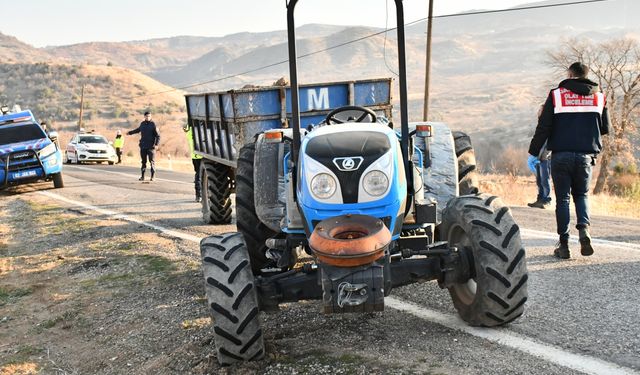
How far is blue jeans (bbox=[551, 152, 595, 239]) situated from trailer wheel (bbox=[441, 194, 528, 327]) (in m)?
2.65

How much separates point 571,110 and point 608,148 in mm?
24151

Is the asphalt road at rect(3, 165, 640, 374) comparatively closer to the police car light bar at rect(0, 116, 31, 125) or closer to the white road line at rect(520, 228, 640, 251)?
the white road line at rect(520, 228, 640, 251)

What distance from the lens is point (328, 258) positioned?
4.33 meters

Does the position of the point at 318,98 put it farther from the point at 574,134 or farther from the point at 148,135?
the point at 148,135

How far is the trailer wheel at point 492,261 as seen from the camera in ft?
15.6

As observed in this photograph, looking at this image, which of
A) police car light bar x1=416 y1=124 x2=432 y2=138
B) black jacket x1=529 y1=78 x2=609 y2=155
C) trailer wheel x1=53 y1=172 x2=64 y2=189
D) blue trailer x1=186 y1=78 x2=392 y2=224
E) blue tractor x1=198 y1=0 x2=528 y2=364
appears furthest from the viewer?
trailer wheel x1=53 y1=172 x2=64 y2=189

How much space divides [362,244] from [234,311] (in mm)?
1050

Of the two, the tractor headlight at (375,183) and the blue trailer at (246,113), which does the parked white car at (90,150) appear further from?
the tractor headlight at (375,183)

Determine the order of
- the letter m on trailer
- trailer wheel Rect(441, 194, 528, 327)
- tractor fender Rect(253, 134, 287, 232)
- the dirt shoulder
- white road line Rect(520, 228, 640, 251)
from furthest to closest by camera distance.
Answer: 1. the letter m on trailer
2. white road line Rect(520, 228, 640, 251)
3. tractor fender Rect(253, 134, 287, 232)
4. the dirt shoulder
5. trailer wheel Rect(441, 194, 528, 327)

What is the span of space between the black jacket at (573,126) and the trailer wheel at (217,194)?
5634 mm

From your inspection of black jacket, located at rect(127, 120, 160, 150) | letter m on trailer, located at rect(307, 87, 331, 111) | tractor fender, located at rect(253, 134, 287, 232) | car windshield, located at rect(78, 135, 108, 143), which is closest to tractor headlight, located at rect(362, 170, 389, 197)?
tractor fender, located at rect(253, 134, 287, 232)

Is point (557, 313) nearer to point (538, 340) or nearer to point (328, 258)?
point (538, 340)

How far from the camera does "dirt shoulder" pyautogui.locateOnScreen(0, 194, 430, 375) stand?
191 inches

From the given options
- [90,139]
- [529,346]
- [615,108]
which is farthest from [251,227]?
[90,139]
